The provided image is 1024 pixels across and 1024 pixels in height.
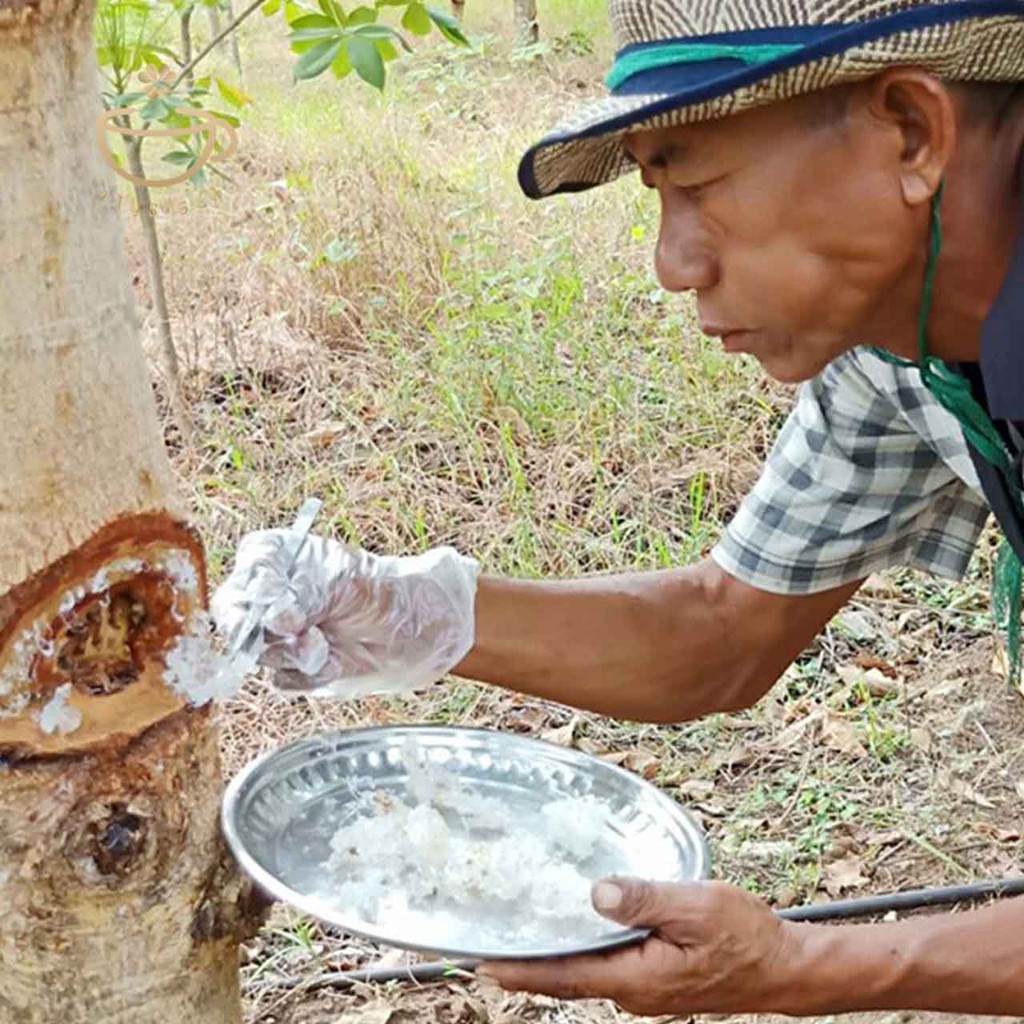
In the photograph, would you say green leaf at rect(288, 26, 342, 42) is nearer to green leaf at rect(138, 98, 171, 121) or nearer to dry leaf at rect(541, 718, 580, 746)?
green leaf at rect(138, 98, 171, 121)

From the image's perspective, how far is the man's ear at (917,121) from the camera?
1346 millimetres

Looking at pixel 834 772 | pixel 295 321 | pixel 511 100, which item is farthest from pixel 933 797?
pixel 511 100

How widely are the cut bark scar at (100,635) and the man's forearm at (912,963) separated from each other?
2.33 ft

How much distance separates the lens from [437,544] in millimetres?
3410

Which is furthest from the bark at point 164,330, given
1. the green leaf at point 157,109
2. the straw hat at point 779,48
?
the straw hat at point 779,48

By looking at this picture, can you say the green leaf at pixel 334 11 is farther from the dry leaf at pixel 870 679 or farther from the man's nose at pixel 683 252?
the dry leaf at pixel 870 679

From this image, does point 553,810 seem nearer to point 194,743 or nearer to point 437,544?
point 194,743

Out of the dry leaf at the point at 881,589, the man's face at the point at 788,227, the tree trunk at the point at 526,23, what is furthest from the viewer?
the tree trunk at the point at 526,23

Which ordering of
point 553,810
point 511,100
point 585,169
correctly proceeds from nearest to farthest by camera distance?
point 585,169
point 553,810
point 511,100

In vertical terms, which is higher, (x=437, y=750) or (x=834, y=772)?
(x=437, y=750)

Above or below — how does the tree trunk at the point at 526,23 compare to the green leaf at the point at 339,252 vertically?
above

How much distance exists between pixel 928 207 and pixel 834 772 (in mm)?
1659

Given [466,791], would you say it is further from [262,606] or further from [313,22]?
[313,22]

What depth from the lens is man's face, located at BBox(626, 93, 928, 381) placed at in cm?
138
